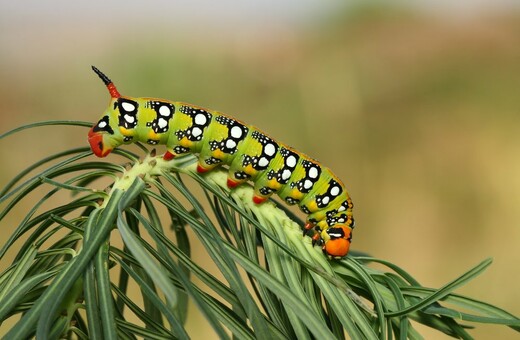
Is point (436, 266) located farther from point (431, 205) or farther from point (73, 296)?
point (73, 296)

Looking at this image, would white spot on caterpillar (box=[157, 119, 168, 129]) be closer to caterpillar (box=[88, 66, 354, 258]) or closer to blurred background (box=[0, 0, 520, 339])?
caterpillar (box=[88, 66, 354, 258])

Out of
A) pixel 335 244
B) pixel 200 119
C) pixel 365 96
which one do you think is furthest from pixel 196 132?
pixel 365 96

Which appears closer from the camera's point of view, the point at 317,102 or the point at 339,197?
the point at 339,197

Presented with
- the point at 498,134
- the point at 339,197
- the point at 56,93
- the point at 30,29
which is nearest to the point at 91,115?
the point at 56,93

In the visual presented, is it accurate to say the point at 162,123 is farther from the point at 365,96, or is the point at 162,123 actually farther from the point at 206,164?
the point at 365,96

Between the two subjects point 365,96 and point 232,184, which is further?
point 365,96
